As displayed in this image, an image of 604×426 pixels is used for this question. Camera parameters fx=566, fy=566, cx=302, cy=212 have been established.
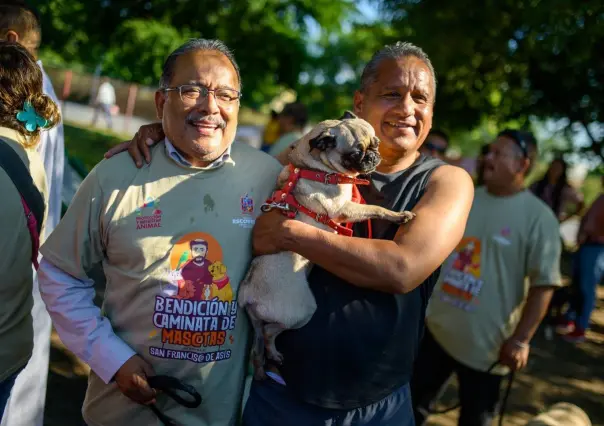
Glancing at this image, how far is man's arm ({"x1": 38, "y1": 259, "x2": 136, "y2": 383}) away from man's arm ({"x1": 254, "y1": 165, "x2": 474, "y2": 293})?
669mm

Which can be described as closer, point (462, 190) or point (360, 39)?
point (462, 190)

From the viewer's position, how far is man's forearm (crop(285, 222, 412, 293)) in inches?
81.7

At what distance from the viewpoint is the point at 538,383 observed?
6699 millimetres

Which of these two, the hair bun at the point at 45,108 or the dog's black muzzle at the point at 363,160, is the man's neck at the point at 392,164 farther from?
the hair bun at the point at 45,108

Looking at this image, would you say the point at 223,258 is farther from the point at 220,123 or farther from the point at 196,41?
the point at 196,41

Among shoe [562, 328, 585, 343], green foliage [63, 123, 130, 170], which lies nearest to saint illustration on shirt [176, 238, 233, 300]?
shoe [562, 328, 585, 343]

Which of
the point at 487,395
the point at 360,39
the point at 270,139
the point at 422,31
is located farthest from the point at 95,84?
the point at 487,395

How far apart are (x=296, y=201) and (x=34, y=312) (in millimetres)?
1706

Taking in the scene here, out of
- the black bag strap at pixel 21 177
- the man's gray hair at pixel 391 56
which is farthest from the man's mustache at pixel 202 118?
the black bag strap at pixel 21 177

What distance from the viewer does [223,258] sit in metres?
2.25

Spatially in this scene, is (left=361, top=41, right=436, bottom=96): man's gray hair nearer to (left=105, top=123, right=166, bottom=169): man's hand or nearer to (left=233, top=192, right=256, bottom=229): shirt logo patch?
(left=233, top=192, right=256, bottom=229): shirt logo patch

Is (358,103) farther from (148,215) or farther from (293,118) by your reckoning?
(293,118)

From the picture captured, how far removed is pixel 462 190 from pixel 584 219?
22.8ft

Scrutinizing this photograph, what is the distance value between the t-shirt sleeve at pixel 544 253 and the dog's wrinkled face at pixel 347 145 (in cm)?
189
